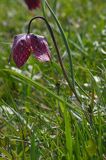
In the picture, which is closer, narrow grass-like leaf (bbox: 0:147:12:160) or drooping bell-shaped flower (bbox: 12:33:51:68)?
narrow grass-like leaf (bbox: 0:147:12:160)

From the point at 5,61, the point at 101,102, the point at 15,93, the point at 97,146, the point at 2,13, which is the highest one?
the point at 2,13

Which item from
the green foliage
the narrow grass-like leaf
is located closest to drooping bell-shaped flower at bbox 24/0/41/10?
the green foliage

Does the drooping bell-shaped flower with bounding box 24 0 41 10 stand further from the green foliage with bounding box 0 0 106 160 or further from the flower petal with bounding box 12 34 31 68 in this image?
the flower petal with bounding box 12 34 31 68

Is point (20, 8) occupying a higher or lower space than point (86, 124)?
higher

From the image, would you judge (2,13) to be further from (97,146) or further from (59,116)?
(97,146)

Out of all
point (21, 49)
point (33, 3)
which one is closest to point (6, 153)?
point (21, 49)

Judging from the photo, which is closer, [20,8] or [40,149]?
[40,149]

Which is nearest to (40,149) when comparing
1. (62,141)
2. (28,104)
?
(62,141)
